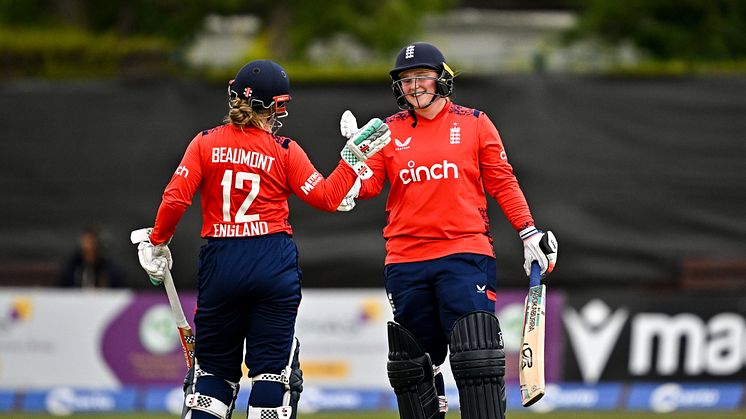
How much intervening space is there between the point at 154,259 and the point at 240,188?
1.92ft

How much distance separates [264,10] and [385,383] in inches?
310

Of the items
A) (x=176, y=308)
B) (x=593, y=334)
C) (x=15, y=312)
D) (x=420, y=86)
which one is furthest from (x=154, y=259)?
(x=593, y=334)

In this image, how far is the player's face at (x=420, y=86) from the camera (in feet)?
21.0

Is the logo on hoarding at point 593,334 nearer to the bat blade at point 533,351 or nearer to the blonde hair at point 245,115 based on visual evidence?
the bat blade at point 533,351

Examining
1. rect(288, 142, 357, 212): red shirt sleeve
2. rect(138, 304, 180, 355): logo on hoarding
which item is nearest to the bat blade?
rect(288, 142, 357, 212): red shirt sleeve

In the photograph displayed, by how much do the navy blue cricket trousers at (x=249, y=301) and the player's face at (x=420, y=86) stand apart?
0.94 metres

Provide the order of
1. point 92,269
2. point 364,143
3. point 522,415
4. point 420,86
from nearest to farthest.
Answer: point 364,143 → point 420,86 → point 522,415 → point 92,269

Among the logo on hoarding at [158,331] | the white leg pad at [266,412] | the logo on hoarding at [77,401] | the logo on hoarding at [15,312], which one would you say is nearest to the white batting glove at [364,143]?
the white leg pad at [266,412]

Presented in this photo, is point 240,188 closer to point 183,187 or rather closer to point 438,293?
point 183,187

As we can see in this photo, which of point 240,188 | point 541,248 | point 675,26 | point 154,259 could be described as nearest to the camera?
point 240,188

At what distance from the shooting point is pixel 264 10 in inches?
692

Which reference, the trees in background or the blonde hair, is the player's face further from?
the trees in background

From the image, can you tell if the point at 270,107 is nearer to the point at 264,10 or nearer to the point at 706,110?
the point at 706,110

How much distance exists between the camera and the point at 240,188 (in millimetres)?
5918
